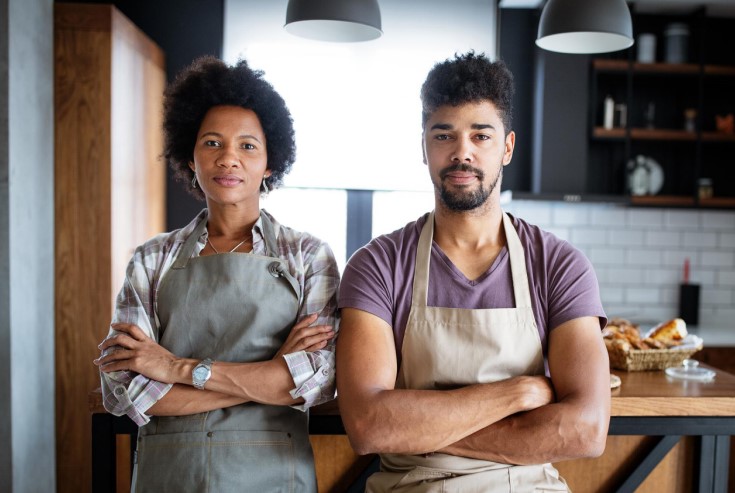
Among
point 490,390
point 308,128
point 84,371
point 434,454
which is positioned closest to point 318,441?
point 434,454

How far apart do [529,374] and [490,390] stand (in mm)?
164

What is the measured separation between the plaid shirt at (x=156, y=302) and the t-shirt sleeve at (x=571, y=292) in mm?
552

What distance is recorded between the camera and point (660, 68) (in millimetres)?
4305

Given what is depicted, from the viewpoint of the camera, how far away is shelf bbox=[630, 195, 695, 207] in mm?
4223

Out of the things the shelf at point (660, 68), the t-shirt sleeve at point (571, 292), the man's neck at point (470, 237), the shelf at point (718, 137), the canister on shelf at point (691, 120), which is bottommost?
the t-shirt sleeve at point (571, 292)

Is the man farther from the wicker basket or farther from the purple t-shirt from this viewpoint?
the wicker basket

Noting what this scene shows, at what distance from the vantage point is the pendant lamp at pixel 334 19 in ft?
7.77

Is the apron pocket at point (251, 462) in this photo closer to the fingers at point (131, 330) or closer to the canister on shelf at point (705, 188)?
the fingers at point (131, 330)

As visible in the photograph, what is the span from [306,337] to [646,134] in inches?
131

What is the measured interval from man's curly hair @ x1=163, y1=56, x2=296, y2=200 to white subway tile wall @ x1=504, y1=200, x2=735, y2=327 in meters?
2.79

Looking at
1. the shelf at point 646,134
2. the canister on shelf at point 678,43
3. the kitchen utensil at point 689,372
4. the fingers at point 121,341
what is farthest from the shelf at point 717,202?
the fingers at point 121,341

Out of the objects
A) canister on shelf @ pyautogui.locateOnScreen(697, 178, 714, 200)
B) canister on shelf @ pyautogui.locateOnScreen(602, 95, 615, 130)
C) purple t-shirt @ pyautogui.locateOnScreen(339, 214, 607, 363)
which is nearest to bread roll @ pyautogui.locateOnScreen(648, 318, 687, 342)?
purple t-shirt @ pyautogui.locateOnScreen(339, 214, 607, 363)

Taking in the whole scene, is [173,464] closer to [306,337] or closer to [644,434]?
[306,337]

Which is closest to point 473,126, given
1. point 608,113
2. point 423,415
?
point 423,415
